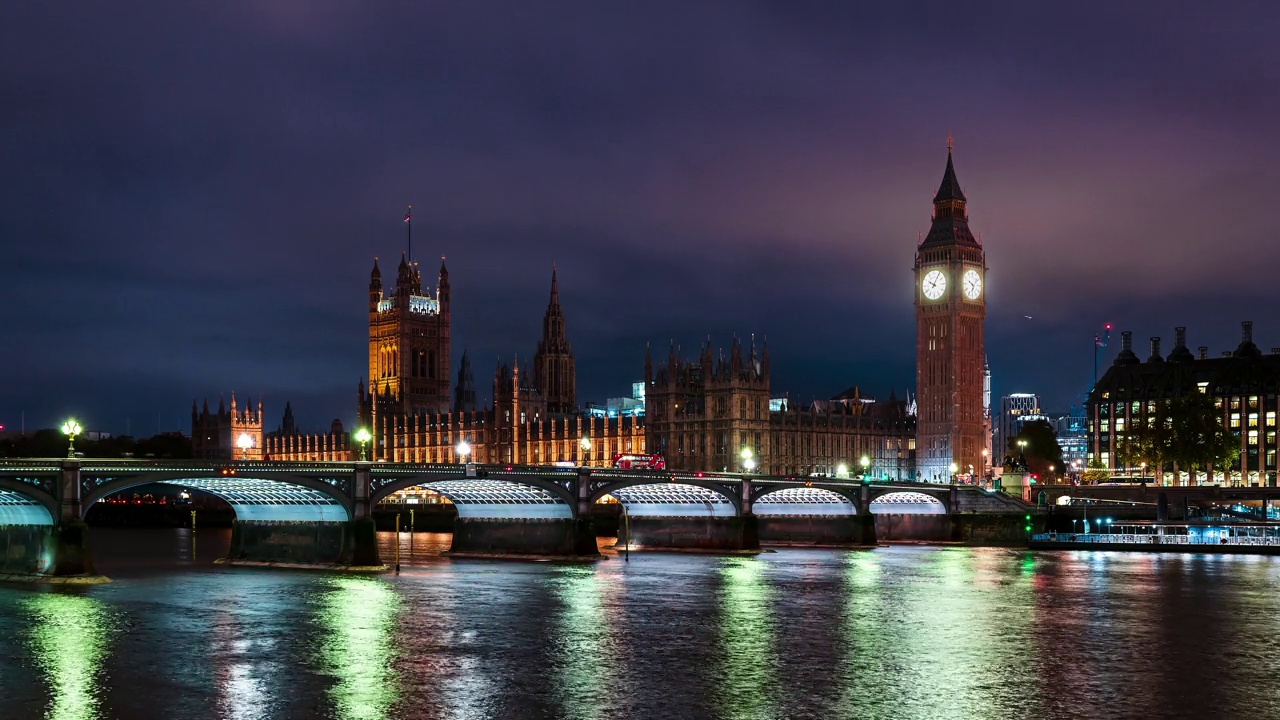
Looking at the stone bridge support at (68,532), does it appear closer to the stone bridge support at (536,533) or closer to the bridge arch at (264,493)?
the bridge arch at (264,493)

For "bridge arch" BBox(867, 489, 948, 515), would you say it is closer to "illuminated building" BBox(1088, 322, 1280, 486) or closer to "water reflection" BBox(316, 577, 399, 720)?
"illuminated building" BBox(1088, 322, 1280, 486)

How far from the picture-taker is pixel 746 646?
45.1 m

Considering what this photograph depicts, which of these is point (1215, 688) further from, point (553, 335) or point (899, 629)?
point (553, 335)

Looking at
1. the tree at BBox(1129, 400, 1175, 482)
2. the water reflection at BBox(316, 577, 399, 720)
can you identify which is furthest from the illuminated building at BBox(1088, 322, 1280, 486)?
the water reflection at BBox(316, 577, 399, 720)

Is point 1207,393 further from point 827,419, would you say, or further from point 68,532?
point 68,532

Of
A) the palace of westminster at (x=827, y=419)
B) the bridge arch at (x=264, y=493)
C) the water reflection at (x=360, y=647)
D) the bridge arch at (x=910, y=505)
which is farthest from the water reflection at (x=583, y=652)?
the palace of westminster at (x=827, y=419)

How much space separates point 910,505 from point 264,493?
185 ft

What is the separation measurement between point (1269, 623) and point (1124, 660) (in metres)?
12.6

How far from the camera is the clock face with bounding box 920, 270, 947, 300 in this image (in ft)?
486

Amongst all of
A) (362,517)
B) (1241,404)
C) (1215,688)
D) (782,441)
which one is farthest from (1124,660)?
(1241,404)

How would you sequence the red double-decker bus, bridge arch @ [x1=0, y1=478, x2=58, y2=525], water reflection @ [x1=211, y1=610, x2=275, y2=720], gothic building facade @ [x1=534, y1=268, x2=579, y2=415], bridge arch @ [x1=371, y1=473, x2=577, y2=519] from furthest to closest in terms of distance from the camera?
gothic building facade @ [x1=534, y1=268, x2=579, y2=415] → the red double-decker bus → bridge arch @ [x1=371, y1=473, x2=577, y2=519] → bridge arch @ [x1=0, y1=478, x2=58, y2=525] → water reflection @ [x1=211, y1=610, x2=275, y2=720]

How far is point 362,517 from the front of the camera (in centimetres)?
7169

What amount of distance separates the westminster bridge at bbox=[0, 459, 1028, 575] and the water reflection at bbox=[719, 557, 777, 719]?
575 inches

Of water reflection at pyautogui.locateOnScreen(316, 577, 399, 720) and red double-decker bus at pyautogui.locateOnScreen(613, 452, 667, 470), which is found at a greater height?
red double-decker bus at pyautogui.locateOnScreen(613, 452, 667, 470)
